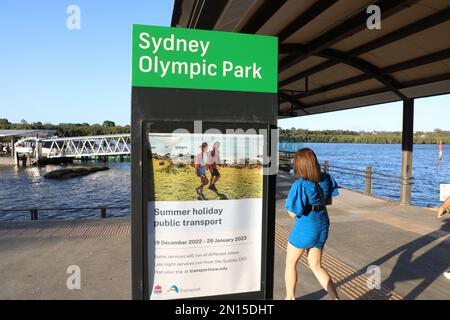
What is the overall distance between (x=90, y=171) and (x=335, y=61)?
5114 cm

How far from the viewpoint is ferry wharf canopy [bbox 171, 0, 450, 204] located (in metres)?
5.88

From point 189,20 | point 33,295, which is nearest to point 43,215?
point 189,20

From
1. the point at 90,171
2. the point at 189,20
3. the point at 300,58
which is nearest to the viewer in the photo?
the point at 189,20

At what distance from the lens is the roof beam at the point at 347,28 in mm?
5223

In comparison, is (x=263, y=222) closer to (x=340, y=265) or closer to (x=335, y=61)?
(x=340, y=265)

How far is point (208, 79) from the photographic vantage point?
268 centimetres

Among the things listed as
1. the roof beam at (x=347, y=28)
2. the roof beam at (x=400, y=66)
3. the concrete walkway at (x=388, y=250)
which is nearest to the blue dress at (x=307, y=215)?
the concrete walkway at (x=388, y=250)

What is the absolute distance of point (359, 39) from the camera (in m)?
7.60

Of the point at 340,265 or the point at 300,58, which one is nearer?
the point at 340,265

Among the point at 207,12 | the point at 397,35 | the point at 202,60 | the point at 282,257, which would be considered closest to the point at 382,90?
the point at 397,35

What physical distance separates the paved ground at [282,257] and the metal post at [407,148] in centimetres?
154

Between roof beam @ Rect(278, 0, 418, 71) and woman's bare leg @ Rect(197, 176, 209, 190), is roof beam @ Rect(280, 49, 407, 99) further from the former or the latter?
woman's bare leg @ Rect(197, 176, 209, 190)

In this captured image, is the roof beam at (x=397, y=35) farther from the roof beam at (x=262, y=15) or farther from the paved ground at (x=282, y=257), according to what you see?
the paved ground at (x=282, y=257)

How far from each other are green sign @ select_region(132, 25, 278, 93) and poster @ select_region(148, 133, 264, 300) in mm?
408
